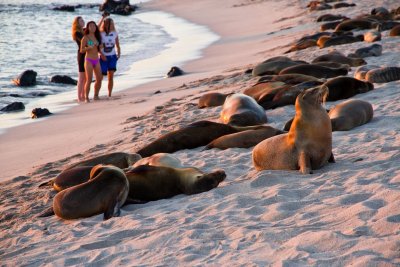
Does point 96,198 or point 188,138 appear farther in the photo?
point 188,138

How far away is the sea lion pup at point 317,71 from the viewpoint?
391 inches

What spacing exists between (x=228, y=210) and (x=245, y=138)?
2110 mm

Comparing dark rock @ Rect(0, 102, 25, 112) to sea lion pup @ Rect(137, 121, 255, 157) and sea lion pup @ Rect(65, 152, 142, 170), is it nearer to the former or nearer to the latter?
sea lion pup @ Rect(137, 121, 255, 157)

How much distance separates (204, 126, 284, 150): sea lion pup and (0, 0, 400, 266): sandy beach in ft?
0.42

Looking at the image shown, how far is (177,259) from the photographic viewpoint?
3754mm

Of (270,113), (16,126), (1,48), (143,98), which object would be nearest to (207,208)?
(270,113)

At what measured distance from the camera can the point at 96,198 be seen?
5098 mm

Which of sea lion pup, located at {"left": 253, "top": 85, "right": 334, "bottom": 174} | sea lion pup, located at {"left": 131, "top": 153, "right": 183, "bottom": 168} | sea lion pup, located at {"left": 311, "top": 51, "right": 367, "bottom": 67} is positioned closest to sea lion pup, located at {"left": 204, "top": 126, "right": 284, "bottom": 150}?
sea lion pup, located at {"left": 131, "top": 153, "right": 183, "bottom": 168}

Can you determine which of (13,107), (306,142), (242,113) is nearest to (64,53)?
(13,107)

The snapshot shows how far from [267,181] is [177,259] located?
1546 millimetres

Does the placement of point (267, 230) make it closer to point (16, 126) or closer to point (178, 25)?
point (16, 126)

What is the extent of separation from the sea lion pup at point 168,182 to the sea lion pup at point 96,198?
14 cm

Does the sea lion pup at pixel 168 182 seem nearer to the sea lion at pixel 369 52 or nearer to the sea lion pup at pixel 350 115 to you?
the sea lion pup at pixel 350 115

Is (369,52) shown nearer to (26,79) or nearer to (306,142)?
(306,142)
